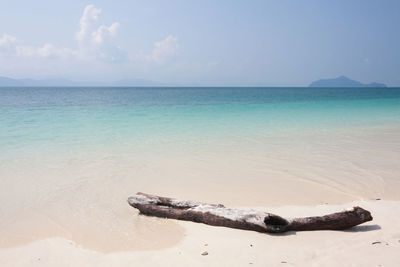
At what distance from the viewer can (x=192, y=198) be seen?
235 inches

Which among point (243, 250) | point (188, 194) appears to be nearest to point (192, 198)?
point (188, 194)

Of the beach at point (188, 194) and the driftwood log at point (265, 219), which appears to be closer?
the beach at point (188, 194)

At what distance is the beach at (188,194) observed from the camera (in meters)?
3.71

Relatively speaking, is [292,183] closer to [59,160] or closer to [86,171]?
[86,171]

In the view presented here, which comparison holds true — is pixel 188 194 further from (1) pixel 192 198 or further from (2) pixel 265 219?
(2) pixel 265 219

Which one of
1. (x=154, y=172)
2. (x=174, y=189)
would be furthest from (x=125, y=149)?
(x=174, y=189)

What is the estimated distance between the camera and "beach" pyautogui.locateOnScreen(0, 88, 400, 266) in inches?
146

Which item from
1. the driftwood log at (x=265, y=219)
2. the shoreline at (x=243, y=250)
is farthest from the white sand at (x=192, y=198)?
the driftwood log at (x=265, y=219)

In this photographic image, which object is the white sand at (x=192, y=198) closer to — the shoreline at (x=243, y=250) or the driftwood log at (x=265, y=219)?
the shoreline at (x=243, y=250)

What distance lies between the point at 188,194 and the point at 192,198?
8.8 inches

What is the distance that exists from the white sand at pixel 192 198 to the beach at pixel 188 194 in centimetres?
2

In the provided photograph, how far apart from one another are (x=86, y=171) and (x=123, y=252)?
4.26 m

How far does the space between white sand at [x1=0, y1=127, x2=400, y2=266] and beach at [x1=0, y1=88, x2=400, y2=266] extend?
2cm

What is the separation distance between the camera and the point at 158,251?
385cm
